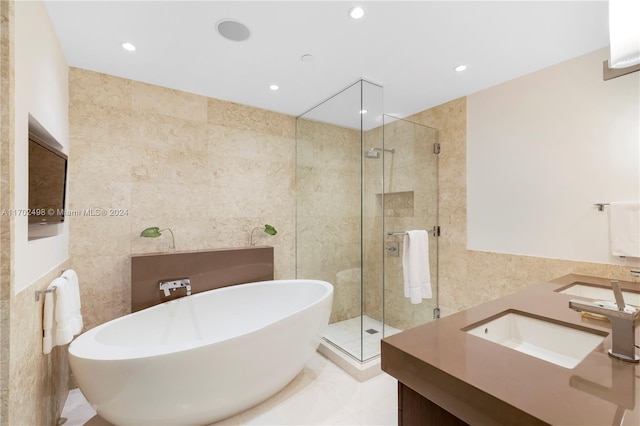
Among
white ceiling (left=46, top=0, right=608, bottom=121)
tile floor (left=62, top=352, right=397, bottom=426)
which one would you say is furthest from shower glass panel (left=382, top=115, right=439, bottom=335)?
tile floor (left=62, top=352, right=397, bottom=426)

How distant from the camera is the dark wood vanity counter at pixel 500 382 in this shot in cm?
65

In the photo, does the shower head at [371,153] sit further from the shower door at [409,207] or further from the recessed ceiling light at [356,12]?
the recessed ceiling light at [356,12]

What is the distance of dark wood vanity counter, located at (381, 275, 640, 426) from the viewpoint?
0.65 metres

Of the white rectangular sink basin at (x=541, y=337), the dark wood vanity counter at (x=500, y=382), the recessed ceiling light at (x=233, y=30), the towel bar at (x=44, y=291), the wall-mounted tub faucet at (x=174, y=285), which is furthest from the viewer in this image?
the wall-mounted tub faucet at (x=174, y=285)

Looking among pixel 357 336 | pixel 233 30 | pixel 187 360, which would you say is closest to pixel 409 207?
pixel 357 336

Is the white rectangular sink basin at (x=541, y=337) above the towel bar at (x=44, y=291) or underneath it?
underneath

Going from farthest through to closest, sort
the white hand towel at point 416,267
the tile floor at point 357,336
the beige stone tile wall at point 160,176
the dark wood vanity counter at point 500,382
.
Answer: the white hand towel at point 416,267 → the tile floor at point 357,336 → the beige stone tile wall at point 160,176 → the dark wood vanity counter at point 500,382

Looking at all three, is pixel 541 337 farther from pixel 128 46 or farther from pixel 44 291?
pixel 128 46

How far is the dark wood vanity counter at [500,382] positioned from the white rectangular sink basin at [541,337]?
41mm

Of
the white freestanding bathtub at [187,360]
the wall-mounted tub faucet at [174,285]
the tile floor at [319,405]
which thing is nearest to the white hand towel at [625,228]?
the tile floor at [319,405]

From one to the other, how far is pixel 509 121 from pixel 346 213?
163 cm

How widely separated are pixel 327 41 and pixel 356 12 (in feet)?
0.99

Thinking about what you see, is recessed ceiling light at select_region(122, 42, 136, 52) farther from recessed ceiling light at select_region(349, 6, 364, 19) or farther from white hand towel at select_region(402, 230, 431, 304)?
white hand towel at select_region(402, 230, 431, 304)

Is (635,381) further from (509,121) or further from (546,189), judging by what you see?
(509,121)
